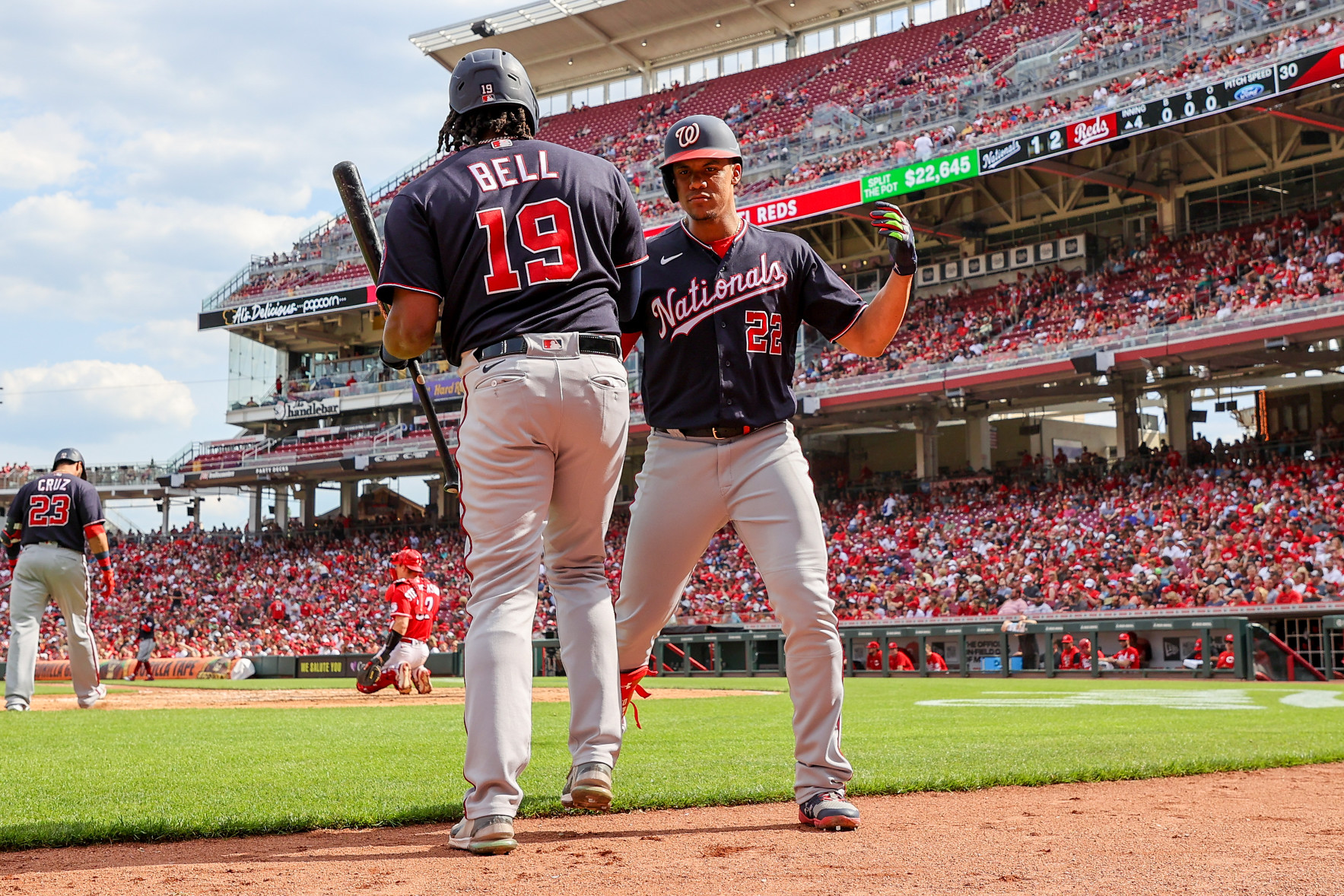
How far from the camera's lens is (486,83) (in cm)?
366

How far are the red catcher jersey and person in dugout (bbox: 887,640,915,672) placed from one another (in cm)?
1007

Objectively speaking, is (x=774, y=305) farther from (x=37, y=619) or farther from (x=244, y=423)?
(x=244, y=423)

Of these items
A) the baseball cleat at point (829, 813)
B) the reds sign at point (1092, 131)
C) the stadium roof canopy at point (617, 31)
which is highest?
the stadium roof canopy at point (617, 31)

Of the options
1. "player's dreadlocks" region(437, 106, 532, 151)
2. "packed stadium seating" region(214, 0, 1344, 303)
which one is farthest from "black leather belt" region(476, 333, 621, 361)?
"packed stadium seating" region(214, 0, 1344, 303)

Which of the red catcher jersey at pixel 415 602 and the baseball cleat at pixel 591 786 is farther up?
the red catcher jersey at pixel 415 602

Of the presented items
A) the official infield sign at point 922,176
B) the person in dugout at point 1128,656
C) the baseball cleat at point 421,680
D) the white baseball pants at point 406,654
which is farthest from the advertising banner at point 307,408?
the person in dugout at point 1128,656

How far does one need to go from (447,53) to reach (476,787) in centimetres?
4825

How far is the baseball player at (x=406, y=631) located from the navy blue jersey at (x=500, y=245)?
28.2ft

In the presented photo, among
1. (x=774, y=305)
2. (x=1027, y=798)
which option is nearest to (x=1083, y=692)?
(x=1027, y=798)

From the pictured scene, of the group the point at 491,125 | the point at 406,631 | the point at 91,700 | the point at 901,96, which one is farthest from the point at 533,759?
the point at 901,96

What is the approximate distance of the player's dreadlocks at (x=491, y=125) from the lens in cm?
369

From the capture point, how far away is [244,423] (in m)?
47.9

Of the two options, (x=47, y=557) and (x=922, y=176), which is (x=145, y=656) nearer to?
(x=47, y=557)

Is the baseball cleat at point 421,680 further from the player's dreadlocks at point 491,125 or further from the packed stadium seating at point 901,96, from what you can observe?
the packed stadium seating at point 901,96
